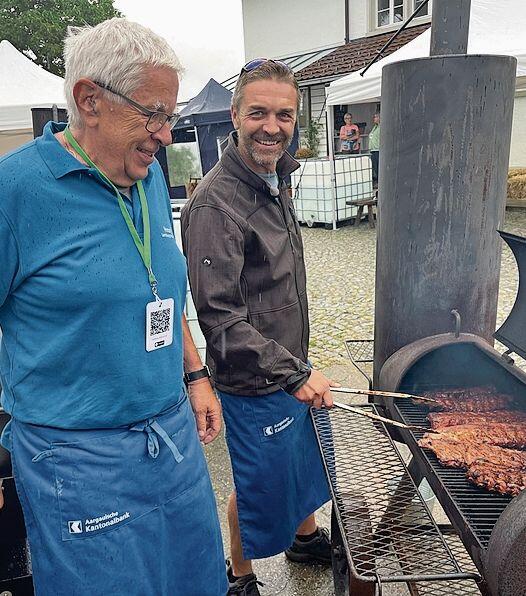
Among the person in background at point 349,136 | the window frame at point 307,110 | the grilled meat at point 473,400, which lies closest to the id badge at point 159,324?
the grilled meat at point 473,400

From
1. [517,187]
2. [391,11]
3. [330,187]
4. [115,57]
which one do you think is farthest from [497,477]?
[391,11]

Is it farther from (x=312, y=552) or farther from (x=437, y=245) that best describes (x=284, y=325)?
(x=312, y=552)

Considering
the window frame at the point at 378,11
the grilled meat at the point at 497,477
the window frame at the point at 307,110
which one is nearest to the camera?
the grilled meat at the point at 497,477

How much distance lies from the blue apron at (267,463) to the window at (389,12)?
15.1 metres

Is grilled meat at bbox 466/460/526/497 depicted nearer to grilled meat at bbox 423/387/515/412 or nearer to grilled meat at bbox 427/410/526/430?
grilled meat at bbox 427/410/526/430

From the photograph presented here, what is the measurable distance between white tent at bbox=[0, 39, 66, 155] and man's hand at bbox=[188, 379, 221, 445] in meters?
6.86

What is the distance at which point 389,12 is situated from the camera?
49.5 ft

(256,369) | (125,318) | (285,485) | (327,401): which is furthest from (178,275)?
(285,485)

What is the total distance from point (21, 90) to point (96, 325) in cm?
860

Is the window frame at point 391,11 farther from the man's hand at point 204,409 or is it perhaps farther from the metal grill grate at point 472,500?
the metal grill grate at point 472,500

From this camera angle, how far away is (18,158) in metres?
1.49

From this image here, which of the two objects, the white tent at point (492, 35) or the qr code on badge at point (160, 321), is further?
the white tent at point (492, 35)

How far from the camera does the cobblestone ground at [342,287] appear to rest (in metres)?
5.86

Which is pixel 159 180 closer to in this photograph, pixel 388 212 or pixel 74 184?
pixel 74 184
